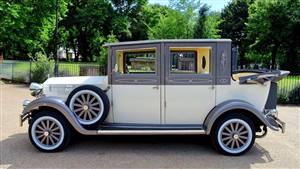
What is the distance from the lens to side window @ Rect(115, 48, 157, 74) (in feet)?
20.1

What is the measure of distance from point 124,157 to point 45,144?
1.45m

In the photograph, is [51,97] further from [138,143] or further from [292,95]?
[292,95]

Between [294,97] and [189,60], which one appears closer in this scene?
[189,60]

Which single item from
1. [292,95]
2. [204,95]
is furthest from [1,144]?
[292,95]

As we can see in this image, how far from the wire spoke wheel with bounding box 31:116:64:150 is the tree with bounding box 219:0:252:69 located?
1730 inches

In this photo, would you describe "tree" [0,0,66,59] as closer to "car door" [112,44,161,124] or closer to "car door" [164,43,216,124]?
"car door" [112,44,161,124]

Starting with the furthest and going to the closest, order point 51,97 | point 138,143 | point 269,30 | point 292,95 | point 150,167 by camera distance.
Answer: point 269,30 → point 292,95 → point 138,143 → point 51,97 → point 150,167

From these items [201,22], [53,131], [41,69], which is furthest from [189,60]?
[201,22]

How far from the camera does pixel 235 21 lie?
4928cm

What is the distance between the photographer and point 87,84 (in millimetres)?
6180

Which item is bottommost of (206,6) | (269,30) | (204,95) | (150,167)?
(150,167)

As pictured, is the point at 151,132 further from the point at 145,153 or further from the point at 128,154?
the point at 128,154

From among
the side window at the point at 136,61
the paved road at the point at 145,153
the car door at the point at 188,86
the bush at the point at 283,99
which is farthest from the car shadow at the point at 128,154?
the bush at the point at 283,99

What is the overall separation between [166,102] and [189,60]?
90cm
